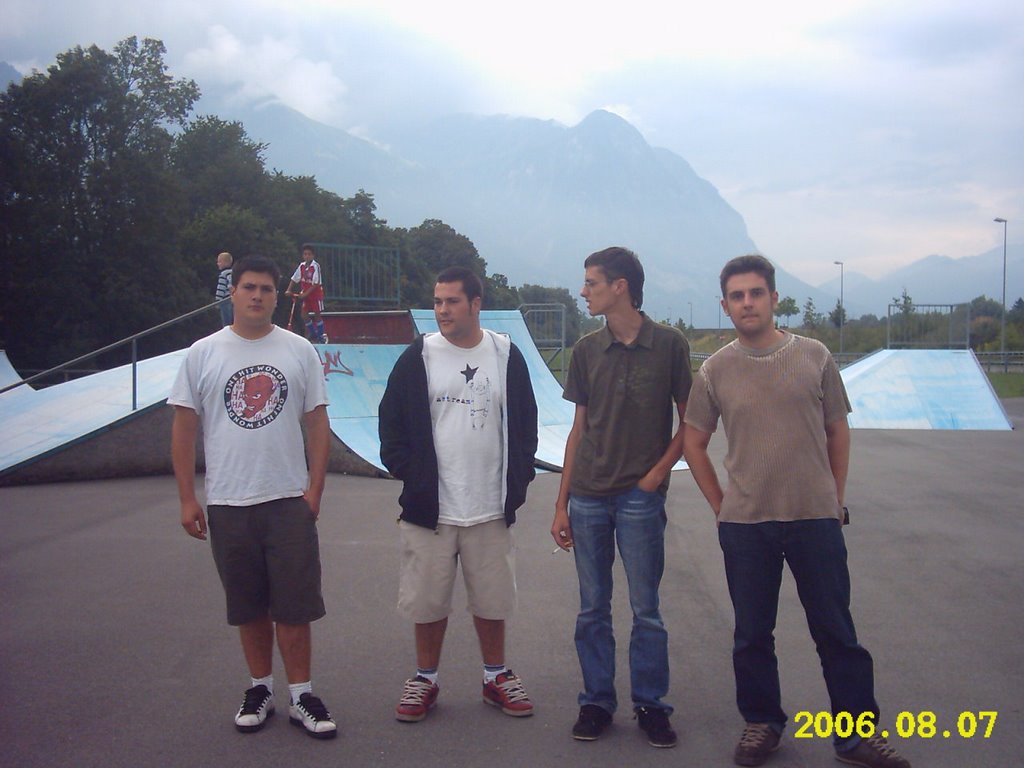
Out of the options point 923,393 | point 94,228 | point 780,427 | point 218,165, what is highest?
point 218,165

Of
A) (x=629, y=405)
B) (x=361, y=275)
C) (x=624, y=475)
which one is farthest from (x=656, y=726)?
(x=361, y=275)

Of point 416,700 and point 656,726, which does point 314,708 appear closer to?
point 416,700

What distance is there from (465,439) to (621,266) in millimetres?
969

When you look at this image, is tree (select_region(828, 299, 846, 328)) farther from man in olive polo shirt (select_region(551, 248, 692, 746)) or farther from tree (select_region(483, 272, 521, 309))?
man in olive polo shirt (select_region(551, 248, 692, 746))

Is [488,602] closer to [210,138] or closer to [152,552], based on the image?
[152,552]

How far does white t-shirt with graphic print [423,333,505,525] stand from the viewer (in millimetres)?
3783

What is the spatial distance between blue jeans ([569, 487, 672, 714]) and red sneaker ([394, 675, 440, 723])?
65cm

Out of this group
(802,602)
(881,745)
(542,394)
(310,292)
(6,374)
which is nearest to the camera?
(881,745)

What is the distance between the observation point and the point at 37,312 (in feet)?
113

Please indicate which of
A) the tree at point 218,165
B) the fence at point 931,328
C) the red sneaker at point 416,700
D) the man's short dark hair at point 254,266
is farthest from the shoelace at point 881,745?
the tree at point 218,165

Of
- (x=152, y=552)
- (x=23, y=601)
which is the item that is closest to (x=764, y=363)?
(x=23, y=601)

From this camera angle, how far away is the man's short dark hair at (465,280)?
12.7 feet

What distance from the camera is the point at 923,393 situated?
1928 centimetres

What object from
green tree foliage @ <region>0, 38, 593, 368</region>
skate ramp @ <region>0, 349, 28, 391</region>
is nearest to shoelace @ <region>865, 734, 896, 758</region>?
skate ramp @ <region>0, 349, 28, 391</region>
